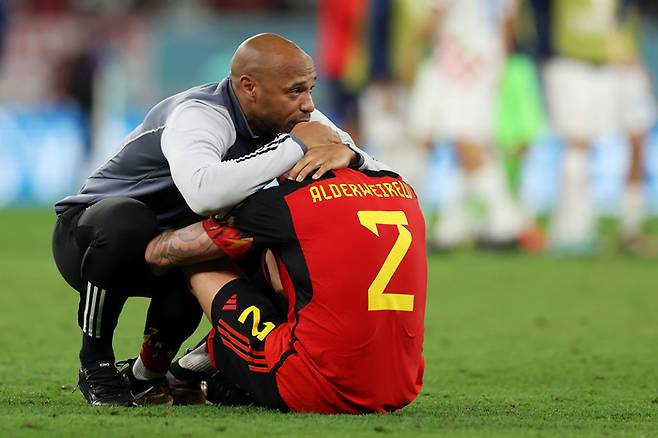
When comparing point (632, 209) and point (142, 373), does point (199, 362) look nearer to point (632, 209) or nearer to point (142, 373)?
point (142, 373)

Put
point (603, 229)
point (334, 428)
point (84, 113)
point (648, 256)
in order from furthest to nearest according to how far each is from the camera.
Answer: point (84, 113), point (603, 229), point (648, 256), point (334, 428)

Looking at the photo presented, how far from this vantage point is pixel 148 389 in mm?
4664

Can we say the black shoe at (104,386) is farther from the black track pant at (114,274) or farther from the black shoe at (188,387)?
the black shoe at (188,387)

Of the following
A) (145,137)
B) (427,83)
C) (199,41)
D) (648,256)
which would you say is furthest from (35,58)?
(145,137)

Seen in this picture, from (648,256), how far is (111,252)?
24.7 feet

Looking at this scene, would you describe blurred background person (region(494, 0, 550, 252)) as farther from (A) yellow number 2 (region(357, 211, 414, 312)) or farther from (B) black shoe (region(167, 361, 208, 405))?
(A) yellow number 2 (region(357, 211, 414, 312))

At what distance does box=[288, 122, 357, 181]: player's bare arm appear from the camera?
420 centimetres

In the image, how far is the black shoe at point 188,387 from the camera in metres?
4.61

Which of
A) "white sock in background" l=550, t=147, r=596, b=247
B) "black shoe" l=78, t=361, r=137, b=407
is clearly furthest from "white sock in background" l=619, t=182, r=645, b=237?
"black shoe" l=78, t=361, r=137, b=407

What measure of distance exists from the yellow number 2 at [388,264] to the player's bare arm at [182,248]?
0.47m

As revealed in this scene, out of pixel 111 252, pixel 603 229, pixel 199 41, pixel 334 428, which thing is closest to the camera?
pixel 334 428

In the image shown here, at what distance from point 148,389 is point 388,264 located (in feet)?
3.41

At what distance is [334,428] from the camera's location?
12.7 feet

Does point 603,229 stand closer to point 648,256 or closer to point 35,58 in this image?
point 648,256
